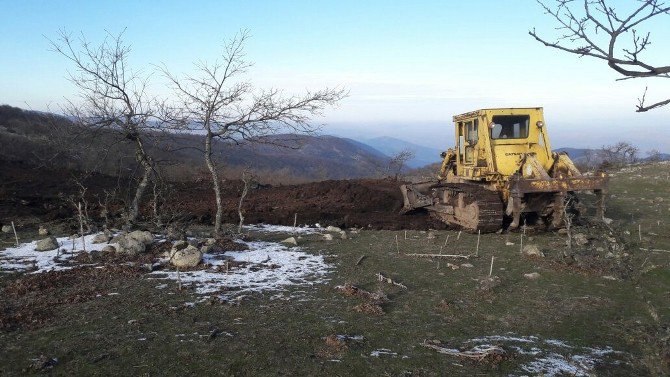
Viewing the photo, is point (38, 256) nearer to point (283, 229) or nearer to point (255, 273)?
point (255, 273)

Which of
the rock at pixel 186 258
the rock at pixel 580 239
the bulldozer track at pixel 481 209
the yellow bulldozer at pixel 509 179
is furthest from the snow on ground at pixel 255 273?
the rock at pixel 580 239

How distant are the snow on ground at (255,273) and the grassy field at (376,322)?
0.26 m

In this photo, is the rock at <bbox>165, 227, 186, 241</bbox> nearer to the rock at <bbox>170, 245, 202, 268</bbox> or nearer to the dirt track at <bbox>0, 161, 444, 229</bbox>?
the rock at <bbox>170, 245, 202, 268</bbox>

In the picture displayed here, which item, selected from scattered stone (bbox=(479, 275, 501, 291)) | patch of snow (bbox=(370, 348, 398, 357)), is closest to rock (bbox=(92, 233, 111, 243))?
patch of snow (bbox=(370, 348, 398, 357))

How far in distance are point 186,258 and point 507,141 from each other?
8.16m

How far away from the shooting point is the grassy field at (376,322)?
4277 mm

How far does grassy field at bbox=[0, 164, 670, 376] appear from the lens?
428cm

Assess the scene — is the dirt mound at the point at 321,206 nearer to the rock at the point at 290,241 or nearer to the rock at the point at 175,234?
the rock at the point at 290,241

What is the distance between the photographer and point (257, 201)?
16.8 metres

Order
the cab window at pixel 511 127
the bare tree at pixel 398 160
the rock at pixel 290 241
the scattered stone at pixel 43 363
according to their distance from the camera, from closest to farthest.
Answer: the scattered stone at pixel 43 363
the rock at pixel 290 241
the cab window at pixel 511 127
the bare tree at pixel 398 160

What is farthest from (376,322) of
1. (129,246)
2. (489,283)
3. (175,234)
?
(175,234)

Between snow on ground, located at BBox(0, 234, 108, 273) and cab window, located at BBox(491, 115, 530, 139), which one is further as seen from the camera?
cab window, located at BBox(491, 115, 530, 139)

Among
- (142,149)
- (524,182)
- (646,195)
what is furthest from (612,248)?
(646,195)

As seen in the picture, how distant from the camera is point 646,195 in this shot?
57.2ft
